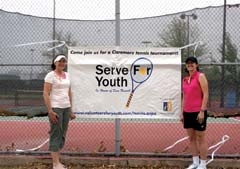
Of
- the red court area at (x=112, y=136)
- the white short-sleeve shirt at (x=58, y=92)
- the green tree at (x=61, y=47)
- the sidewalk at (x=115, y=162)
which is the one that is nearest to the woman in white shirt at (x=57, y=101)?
the white short-sleeve shirt at (x=58, y=92)

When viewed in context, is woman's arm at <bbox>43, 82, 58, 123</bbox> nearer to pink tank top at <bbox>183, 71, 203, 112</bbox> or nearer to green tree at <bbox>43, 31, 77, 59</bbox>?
green tree at <bbox>43, 31, 77, 59</bbox>

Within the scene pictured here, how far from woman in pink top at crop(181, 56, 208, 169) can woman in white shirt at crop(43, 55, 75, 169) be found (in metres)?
1.88

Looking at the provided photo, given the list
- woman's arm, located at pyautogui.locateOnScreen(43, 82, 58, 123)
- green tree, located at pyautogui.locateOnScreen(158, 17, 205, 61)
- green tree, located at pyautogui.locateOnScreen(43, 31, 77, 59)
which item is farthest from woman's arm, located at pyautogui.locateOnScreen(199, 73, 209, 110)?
green tree, located at pyautogui.locateOnScreen(43, 31, 77, 59)

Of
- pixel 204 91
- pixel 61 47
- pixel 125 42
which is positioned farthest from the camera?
pixel 61 47

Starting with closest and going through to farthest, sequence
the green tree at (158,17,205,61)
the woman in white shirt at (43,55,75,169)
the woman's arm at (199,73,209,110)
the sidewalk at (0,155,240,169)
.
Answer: the woman's arm at (199,73,209,110) < the woman in white shirt at (43,55,75,169) < the sidewalk at (0,155,240,169) < the green tree at (158,17,205,61)

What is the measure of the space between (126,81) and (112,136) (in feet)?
11.7

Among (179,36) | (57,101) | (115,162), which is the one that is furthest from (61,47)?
(115,162)

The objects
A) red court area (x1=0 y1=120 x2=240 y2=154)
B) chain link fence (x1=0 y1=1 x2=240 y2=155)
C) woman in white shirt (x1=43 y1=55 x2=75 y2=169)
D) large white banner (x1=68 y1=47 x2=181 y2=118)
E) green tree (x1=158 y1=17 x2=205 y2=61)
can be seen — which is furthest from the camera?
red court area (x1=0 y1=120 x2=240 y2=154)

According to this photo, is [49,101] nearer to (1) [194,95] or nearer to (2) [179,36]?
(1) [194,95]

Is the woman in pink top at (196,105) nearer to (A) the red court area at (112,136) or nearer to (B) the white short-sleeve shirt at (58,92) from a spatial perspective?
(A) the red court area at (112,136)

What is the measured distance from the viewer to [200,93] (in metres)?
7.27

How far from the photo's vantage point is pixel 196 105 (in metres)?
7.29

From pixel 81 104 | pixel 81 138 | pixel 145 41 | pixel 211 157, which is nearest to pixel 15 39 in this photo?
pixel 81 104

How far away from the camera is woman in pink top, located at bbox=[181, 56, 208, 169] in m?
7.19
